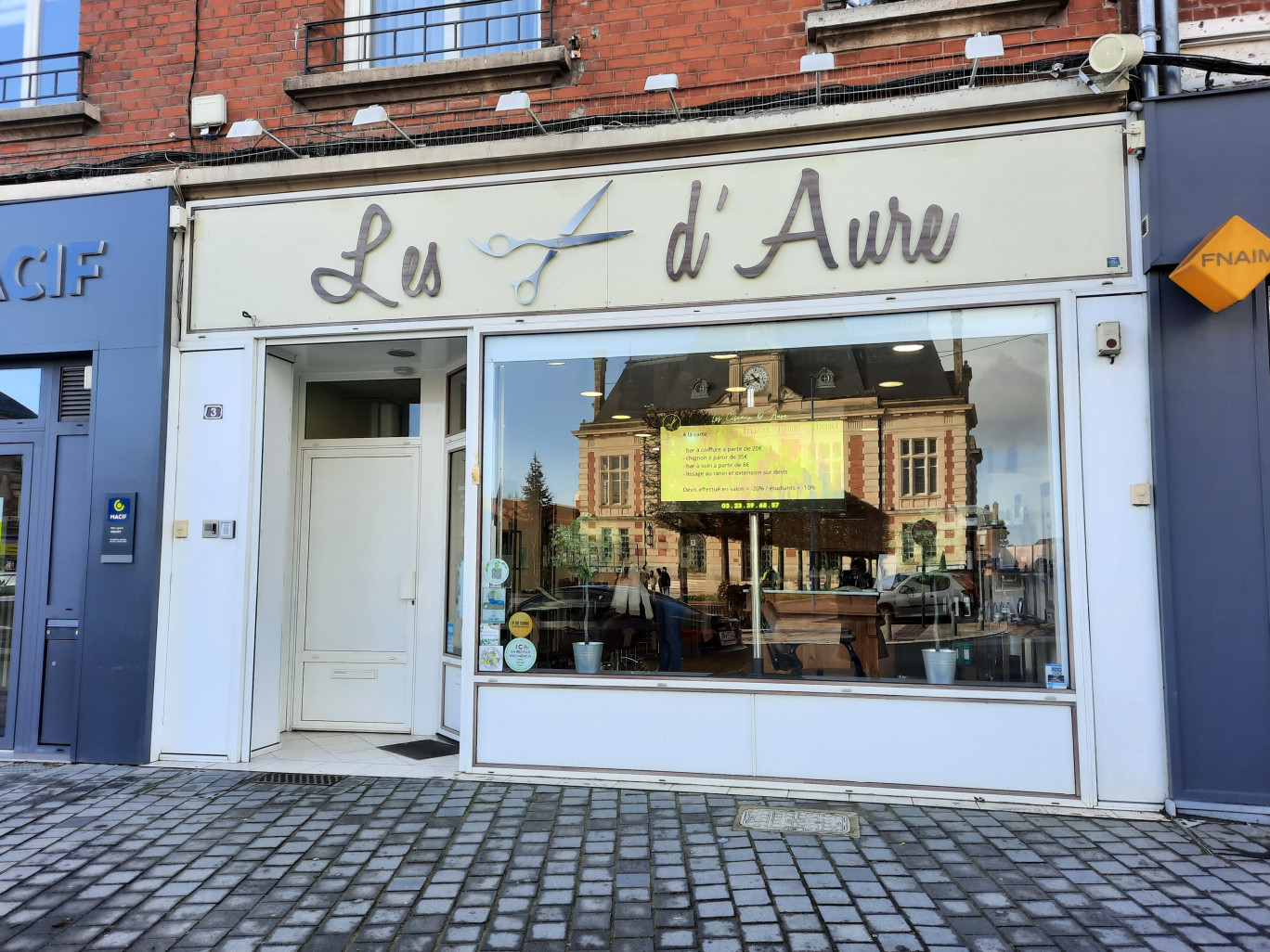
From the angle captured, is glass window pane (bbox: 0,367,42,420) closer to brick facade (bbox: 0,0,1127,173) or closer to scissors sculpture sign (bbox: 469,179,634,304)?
brick facade (bbox: 0,0,1127,173)

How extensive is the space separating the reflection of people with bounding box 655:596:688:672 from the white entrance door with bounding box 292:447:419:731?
2140 mm

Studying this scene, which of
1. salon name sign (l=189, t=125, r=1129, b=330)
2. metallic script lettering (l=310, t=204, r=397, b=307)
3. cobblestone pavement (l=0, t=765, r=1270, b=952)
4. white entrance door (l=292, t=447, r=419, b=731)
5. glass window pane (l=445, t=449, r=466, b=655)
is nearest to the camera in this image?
cobblestone pavement (l=0, t=765, r=1270, b=952)

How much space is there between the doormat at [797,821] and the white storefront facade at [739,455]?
1.21ft

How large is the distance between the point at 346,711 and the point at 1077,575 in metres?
5.35

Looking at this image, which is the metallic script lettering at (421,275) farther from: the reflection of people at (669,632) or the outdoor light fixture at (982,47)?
the outdoor light fixture at (982,47)

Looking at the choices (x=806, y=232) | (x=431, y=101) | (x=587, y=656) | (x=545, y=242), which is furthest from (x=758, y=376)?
(x=431, y=101)

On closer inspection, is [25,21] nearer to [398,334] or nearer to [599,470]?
[398,334]

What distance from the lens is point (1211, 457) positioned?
4.80 meters

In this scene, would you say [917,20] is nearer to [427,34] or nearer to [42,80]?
[427,34]

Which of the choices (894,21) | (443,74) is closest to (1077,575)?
(894,21)

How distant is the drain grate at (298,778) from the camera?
546 centimetres

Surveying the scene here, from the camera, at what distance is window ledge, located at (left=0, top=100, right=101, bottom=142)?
21.3 feet

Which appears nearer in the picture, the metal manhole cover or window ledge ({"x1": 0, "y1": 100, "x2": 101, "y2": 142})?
the metal manhole cover

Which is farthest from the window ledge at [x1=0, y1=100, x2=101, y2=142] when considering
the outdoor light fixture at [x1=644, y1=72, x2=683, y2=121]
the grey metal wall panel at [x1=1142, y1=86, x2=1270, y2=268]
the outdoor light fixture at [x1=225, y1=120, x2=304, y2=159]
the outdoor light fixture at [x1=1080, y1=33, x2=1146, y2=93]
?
the grey metal wall panel at [x1=1142, y1=86, x2=1270, y2=268]
